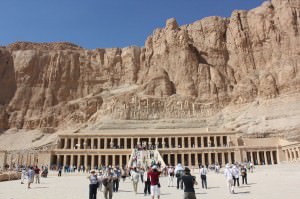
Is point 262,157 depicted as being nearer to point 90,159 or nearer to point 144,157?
point 144,157

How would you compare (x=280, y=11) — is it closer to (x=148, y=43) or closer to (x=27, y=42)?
(x=148, y=43)

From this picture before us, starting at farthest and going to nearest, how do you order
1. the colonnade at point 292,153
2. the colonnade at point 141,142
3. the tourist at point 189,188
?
1. the colonnade at point 141,142
2. the colonnade at point 292,153
3. the tourist at point 189,188

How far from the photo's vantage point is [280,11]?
326 ft

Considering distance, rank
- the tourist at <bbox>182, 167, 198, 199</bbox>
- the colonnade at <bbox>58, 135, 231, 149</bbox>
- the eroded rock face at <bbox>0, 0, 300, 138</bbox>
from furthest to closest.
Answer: the eroded rock face at <bbox>0, 0, 300, 138</bbox> < the colonnade at <bbox>58, 135, 231, 149</bbox> < the tourist at <bbox>182, 167, 198, 199</bbox>

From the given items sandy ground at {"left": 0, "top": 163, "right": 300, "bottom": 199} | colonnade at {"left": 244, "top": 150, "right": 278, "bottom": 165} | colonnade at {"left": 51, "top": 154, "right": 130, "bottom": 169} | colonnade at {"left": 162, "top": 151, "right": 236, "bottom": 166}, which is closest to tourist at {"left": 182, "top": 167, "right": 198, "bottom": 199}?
sandy ground at {"left": 0, "top": 163, "right": 300, "bottom": 199}

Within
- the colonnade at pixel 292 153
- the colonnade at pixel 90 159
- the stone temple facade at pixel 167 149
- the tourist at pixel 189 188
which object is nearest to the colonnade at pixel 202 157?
the stone temple facade at pixel 167 149

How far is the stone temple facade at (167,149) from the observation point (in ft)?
219

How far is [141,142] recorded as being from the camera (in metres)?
76.5

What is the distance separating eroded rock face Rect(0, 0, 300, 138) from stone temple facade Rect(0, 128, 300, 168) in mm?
14614

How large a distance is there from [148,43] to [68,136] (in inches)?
2192

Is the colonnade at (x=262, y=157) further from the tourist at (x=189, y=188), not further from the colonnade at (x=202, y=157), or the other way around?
the tourist at (x=189, y=188)

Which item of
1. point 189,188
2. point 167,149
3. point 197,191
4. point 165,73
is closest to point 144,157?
point 167,149

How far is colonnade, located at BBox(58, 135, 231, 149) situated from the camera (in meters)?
74.7

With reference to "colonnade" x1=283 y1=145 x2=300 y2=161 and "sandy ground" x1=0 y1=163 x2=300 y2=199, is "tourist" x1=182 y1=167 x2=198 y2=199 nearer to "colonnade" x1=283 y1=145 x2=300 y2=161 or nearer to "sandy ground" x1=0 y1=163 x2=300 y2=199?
"sandy ground" x1=0 y1=163 x2=300 y2=199
